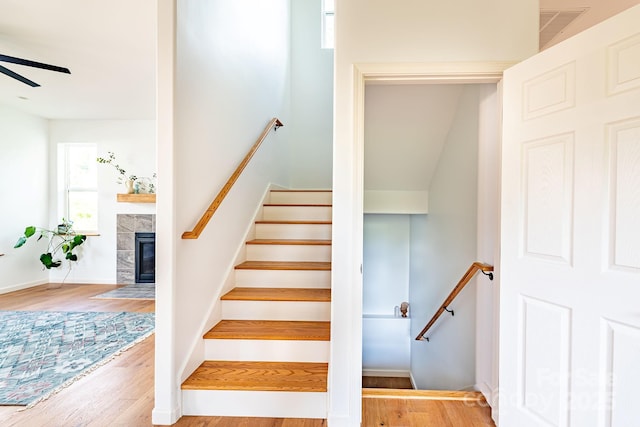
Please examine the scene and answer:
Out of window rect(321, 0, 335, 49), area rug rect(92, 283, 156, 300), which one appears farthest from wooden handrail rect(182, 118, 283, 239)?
area rug rect(92, 283, 156, 300)

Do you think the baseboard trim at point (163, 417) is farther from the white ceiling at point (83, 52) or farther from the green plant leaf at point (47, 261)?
the green plant leaf at point (47, 261)

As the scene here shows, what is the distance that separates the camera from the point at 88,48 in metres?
2.96

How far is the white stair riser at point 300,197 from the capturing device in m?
3.73

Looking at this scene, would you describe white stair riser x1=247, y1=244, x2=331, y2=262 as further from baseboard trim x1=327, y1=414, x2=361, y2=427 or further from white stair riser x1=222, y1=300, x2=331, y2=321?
baseboard trim x1=327, y1=414, x2=361, y2=427

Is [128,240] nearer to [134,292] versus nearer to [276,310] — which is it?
[134,292]

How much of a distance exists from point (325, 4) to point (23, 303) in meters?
6.01

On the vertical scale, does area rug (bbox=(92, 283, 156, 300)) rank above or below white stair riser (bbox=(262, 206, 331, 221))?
below

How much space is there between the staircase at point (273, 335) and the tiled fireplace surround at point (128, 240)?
2.94 meters

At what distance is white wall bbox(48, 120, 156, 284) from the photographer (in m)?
5.04

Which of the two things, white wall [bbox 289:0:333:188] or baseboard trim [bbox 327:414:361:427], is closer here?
baseboard trim [bbox 327:414:361:427]

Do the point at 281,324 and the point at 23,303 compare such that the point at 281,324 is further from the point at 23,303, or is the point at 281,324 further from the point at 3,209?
the point at 3,209

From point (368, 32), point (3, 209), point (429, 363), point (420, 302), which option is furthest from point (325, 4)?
point (3, 209)

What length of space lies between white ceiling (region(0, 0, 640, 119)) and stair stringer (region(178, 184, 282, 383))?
1.96m

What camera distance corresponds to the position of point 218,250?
233 centimetres
